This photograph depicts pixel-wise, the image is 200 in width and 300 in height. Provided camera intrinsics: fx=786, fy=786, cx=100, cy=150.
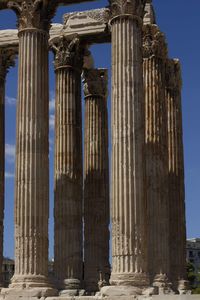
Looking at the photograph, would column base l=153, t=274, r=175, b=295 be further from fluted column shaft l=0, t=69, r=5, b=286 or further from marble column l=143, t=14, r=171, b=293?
fluted column shaft l=0, t=69, r=5, b=286

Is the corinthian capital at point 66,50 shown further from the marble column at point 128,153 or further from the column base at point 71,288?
the column base at point 71,288

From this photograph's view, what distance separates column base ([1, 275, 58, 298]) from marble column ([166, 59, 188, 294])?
14.2m

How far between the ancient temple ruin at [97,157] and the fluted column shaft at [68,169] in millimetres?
75

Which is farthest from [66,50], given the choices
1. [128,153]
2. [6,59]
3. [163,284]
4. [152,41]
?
[163,284]

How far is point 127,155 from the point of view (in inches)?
1817

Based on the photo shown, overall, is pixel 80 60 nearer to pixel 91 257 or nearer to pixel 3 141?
pixel 3 141

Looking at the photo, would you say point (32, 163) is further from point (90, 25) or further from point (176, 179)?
point (176, 179)

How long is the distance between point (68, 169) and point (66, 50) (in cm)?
938

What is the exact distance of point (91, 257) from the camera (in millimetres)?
60688

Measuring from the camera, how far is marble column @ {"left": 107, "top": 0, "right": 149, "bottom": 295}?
44.9 meters

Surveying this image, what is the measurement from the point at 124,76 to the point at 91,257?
730 inches

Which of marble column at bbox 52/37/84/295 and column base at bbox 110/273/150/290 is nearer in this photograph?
column base at bbox 110/273/150/290

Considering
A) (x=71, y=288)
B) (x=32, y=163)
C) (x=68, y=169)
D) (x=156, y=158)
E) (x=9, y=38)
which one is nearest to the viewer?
(x=32, y=163)

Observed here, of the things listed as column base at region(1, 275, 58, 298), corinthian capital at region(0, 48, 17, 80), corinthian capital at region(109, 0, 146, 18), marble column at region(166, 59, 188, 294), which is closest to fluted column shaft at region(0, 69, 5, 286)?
corinthian capital at region(0, 48, 17, 80)
